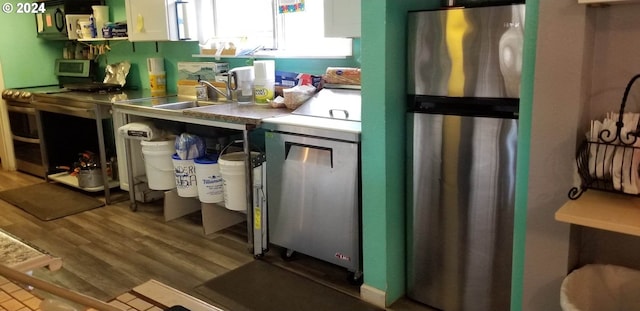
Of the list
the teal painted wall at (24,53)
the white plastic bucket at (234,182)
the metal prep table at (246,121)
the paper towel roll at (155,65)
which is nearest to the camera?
the metal prep table at (246,121)

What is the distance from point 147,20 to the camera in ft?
13.5

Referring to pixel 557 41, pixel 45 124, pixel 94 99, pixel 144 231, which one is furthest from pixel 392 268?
pixel 45 124

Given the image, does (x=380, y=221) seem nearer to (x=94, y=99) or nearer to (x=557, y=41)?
(x=557, y=41)

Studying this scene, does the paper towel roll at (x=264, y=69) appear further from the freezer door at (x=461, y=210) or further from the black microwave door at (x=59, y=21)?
the black microwave door at (x=59, y=21)

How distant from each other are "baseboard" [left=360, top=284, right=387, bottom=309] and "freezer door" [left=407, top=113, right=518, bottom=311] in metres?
0.18

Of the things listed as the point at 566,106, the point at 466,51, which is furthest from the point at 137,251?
the point at 566,106

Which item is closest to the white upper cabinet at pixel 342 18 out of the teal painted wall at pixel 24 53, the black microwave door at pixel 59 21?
the black microwave door at pixel 59 21

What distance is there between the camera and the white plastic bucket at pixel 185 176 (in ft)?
11.5

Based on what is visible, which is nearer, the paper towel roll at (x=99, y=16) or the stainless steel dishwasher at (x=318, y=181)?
the stainless steel dishwasher at (x=318, y=181)

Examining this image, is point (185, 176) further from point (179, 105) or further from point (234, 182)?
point (179, 105)

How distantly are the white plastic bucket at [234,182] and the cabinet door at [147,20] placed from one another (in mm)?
1368

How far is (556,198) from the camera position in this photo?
5.40 feet

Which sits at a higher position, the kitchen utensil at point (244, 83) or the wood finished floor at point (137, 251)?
the kitchen utensil at point (244, 83)

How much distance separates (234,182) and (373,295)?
43.7 inches
